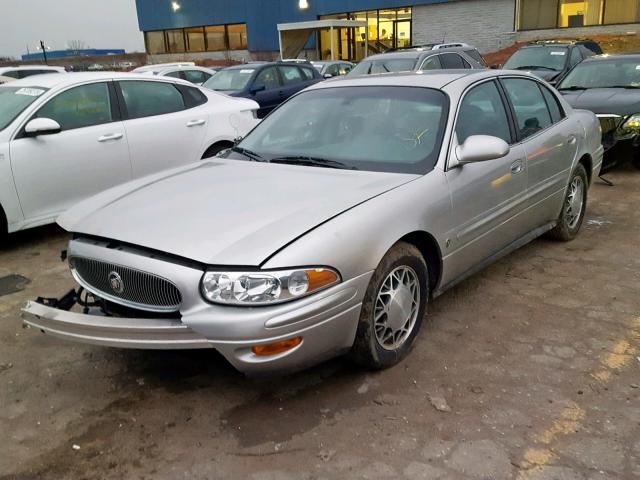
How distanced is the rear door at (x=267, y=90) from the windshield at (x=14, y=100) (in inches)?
234

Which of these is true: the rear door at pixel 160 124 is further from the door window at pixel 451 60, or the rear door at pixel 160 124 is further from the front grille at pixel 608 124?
the door window at pixel 451 60

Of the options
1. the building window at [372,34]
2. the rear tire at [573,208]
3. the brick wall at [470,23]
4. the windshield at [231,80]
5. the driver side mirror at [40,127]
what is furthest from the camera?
the building window at [372,34]

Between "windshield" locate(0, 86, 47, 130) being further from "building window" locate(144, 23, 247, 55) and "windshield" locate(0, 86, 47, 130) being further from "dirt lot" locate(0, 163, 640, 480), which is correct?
"building window" locate(144, 23, 247, 55)

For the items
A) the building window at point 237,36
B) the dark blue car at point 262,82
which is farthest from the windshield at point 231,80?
the building window at point 237,36

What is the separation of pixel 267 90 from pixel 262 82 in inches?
8.3

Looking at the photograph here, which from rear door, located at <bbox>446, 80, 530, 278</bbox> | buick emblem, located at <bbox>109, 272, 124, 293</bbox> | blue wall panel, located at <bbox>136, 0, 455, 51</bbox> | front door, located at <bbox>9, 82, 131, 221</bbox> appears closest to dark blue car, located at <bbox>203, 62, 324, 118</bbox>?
front door, located at <bbox>9, 82, 131, 221</bbox>

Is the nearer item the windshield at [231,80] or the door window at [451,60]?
the windshield at [231,80]

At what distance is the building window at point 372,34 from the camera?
108ft

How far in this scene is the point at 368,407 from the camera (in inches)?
117

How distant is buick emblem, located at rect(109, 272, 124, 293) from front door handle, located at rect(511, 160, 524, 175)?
2.73 meters

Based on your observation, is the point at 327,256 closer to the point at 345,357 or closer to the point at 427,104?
the point at 345,357

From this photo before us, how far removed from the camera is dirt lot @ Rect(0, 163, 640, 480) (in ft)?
8.50

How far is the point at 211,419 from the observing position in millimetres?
2934

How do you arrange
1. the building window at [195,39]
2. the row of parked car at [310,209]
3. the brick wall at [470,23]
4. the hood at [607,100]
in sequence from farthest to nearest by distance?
the building window at [195,39], the brick wall at [470,23], the hood at [607,100], the row of parked car at [310,209]
